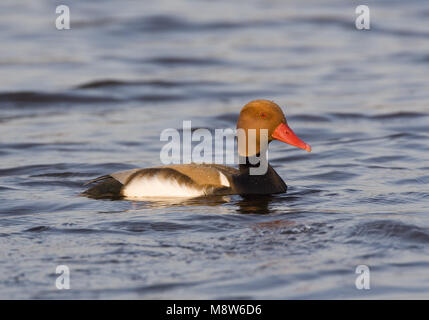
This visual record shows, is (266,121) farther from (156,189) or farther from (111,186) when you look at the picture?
(111,186)

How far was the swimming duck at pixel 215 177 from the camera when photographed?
909 centimetres

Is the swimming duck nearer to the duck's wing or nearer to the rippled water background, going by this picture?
the duck's wing

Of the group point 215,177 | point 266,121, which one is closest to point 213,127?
point 266,121

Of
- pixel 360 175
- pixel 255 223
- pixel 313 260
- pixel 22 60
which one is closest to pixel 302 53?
pixel 22 60

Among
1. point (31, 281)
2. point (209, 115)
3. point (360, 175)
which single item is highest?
point (209, 115)

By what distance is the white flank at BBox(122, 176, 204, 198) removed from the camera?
9.09 metres

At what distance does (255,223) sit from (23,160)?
4.61 metres

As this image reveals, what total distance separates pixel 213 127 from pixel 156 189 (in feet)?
15.7

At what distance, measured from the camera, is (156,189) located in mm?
9172

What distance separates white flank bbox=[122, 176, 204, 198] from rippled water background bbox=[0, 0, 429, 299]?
0.93ft

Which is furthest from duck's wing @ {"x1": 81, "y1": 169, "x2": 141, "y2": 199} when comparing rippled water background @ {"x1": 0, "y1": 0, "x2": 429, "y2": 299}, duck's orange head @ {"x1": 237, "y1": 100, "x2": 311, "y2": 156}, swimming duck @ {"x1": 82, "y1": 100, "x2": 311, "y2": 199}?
duck's orange head @ {"x1": 237, "y1": 100, "x2": 311, "y2": 156}

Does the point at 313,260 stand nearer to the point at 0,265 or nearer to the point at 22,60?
the point at 0,265

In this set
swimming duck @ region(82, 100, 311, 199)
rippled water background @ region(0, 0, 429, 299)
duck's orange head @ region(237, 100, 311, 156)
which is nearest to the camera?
rippled water background @ region(0, 0, 429, 299)

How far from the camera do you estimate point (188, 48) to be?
19672 millimetres
